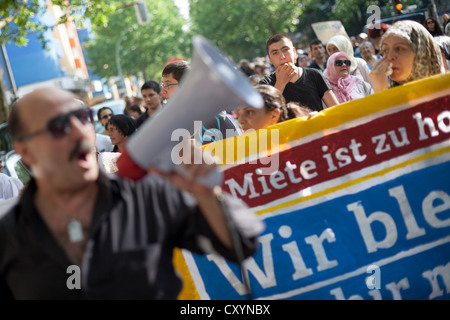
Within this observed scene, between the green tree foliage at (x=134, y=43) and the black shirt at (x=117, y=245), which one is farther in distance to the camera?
the green tree foliage at (x=134, y=43)

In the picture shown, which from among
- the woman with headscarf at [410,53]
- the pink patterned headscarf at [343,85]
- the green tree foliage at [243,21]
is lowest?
the pink patterned headscarf at [343,85]

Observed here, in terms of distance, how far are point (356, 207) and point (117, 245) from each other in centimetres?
187

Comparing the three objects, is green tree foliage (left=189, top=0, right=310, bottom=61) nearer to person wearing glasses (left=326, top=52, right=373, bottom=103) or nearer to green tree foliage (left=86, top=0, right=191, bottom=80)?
green tree foliage (left=86, top=0, right=191, bottom=80)

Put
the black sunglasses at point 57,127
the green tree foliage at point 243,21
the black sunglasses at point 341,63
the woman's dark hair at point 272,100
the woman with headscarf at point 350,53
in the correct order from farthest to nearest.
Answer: the green tree foliage at point 243,21 < the woman with headscarf at point 350,53 < the black sunglasses at point 341,63 < the woman's dark hair at point 272,100 < the black sunglasses at point 57,127

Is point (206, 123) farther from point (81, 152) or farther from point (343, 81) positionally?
point (343, 81)

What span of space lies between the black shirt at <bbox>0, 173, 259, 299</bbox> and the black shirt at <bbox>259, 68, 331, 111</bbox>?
307 cm

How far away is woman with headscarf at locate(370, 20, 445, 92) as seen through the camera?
12.2 feet

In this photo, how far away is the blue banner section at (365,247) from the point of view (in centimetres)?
351

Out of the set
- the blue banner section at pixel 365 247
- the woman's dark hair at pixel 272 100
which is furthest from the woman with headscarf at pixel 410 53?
the woman's dark hair at pixel 272 100

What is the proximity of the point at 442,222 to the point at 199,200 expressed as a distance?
200 cm

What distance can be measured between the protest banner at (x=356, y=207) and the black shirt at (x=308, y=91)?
1.45 m

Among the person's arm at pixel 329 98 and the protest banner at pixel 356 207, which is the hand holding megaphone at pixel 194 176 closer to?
the protest banner at pixel 356 207

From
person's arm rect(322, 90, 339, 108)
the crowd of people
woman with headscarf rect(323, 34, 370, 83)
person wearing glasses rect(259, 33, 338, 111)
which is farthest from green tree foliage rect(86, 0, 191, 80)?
the crowd of people

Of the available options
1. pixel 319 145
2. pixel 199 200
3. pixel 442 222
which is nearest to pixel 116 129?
pixel 319 145
